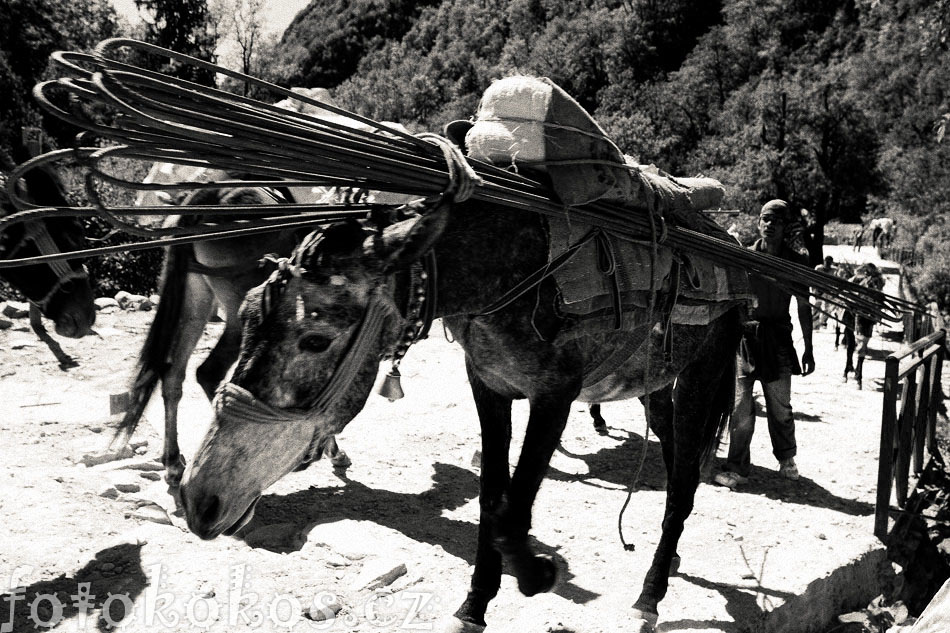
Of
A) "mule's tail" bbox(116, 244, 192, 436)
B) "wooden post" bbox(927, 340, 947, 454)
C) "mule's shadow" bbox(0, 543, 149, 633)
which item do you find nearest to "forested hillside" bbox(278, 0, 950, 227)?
"wooden post" bbox(927, 340, 947, 454)

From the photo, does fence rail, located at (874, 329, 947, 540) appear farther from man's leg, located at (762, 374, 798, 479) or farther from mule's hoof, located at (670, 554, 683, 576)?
mule's hoof, located at (670, 554, 683, 576)

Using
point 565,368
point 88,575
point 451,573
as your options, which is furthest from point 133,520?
point 565,368

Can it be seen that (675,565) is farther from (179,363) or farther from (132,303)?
(132,303)

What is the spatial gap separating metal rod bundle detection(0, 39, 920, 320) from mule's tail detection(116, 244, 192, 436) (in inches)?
85.7

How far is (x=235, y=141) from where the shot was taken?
→ 73.9 inches

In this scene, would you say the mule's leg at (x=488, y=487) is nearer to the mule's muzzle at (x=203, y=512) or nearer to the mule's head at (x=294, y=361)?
the mule's head at (x=294, y=361)

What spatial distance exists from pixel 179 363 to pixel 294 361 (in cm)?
323

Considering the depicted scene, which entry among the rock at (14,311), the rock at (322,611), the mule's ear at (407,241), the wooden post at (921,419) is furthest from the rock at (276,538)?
the rock at (14,311)

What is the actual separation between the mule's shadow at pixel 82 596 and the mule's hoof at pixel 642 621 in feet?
7.03

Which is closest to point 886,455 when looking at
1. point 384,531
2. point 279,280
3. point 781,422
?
point 781,422

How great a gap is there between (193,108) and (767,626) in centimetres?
343

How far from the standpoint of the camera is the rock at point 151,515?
404 centimetres

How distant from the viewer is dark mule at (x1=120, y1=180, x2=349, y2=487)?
4.23m

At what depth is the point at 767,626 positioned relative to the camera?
141 inches
